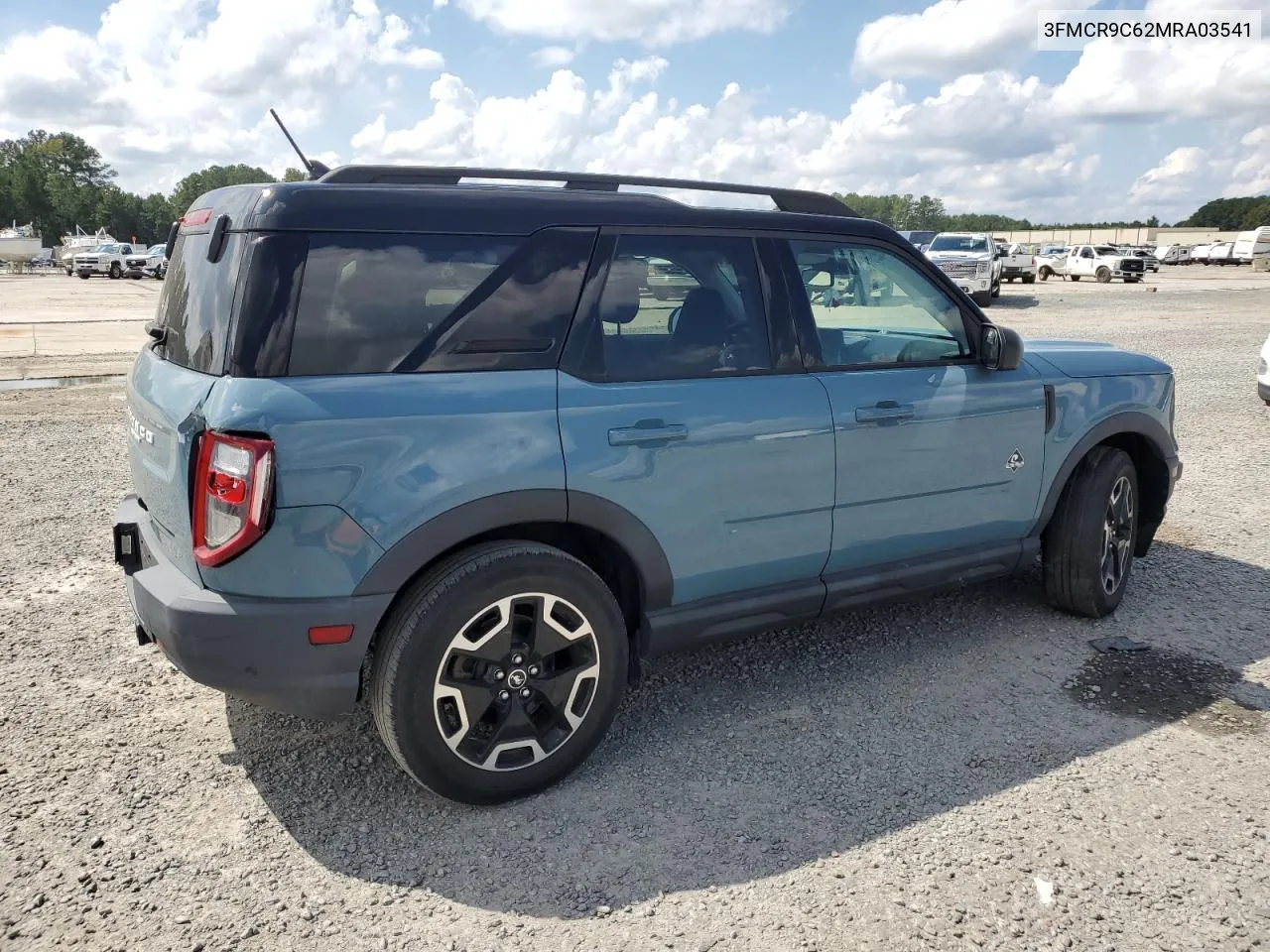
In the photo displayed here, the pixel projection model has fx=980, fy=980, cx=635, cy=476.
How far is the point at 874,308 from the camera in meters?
4.13

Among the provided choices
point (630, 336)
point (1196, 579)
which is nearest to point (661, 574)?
point (630, 336)

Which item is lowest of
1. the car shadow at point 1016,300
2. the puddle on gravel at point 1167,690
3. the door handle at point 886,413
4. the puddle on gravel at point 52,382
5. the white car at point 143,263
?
the puddle on gravel at point 1167,690

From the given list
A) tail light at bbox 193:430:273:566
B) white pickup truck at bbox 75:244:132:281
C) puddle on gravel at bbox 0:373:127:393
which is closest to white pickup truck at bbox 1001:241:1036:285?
puddle on gravel at bbox 0:373:127:393

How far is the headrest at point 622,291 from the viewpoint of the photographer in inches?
129

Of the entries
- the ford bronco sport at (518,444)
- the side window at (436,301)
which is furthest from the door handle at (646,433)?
the side window at (436,301)

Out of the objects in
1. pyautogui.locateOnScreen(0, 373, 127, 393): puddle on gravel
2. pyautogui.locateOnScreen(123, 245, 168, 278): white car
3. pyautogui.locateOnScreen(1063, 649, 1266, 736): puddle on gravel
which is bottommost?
pyautogui.locateOnScreen(1063, 649, 1266, 736): puddle on gravel

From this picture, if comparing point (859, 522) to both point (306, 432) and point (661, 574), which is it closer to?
point (661, 574)

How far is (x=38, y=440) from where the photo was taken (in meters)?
8.78

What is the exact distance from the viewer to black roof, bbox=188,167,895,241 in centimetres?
283

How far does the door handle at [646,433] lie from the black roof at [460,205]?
0.69 metres

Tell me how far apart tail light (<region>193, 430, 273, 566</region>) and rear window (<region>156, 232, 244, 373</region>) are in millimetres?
264

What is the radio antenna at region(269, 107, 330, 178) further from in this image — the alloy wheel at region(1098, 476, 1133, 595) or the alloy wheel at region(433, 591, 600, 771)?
the alloy wheel at region(1098, 476, 1133, 595)

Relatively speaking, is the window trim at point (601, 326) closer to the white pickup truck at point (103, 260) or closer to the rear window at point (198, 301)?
the rear window at point (198, 301)

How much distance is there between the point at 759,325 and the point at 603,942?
2126 mm
